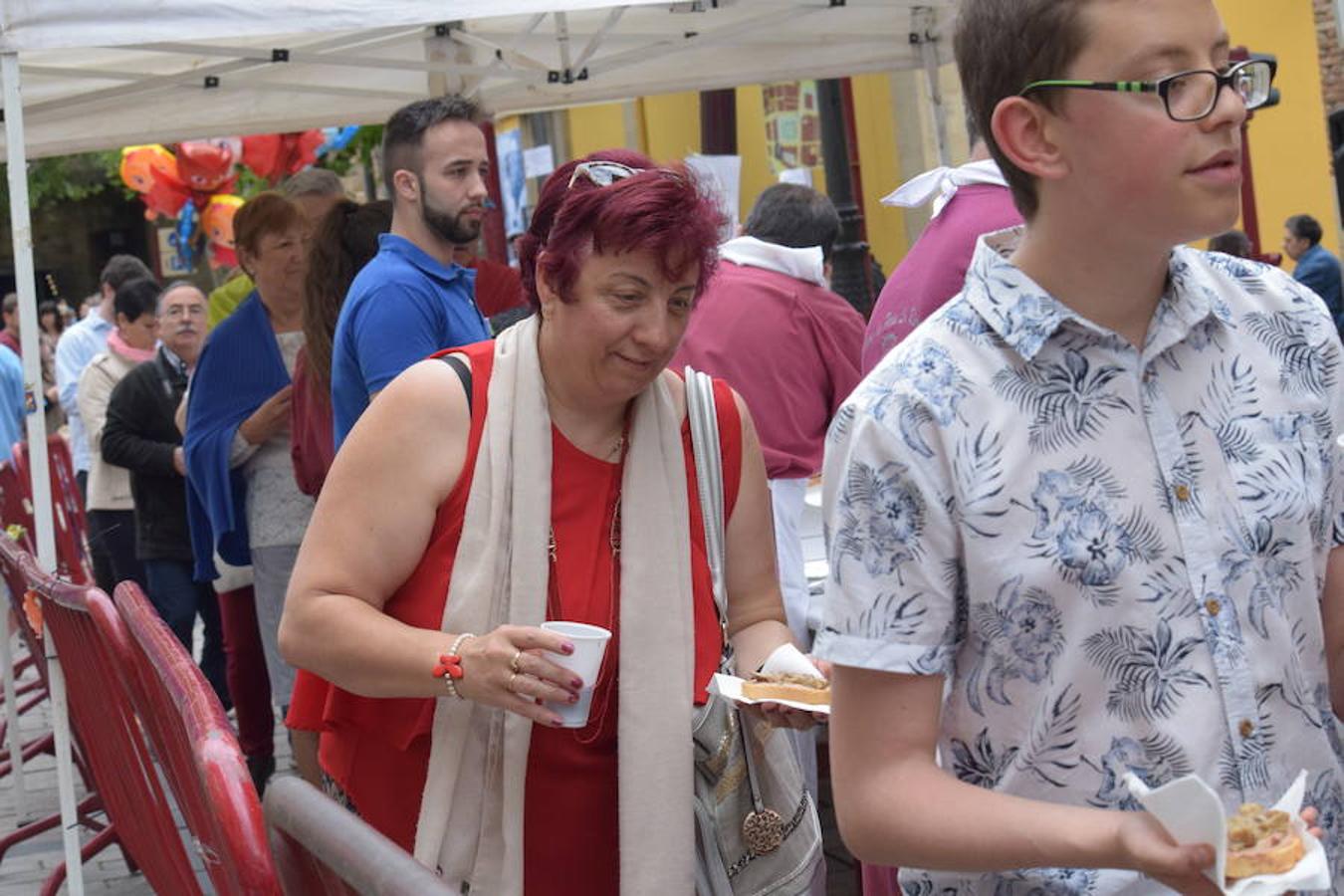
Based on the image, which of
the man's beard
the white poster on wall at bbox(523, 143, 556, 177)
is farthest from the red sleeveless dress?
the white poster on wall at bbox(523, 143, 556, 177)

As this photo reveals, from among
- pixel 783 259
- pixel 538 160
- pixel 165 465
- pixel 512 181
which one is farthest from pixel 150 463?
pixel 512 181

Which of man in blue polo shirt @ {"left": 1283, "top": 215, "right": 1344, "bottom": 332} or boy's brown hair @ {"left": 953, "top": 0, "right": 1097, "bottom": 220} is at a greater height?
boy's brown hair @ {"left": 953, "top": 0, "right": 1097, "bottom": 220}

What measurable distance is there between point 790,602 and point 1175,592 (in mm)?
3719

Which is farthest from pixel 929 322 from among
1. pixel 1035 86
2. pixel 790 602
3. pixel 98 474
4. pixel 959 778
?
pixel 98 474

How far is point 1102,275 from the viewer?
1.95 m

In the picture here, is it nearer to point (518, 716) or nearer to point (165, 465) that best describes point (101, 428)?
point (165, 465)

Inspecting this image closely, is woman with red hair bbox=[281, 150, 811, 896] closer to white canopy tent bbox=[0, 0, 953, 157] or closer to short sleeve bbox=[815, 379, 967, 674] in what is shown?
short sleeve bbox=[815, 379, 967, 674]

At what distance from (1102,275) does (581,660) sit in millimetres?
1116

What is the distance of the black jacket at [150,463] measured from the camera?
26.0 ft

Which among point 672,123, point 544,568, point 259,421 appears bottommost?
point 544,568

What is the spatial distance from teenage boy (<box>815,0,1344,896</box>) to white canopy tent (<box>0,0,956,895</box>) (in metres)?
4.80

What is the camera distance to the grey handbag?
305 centimetres

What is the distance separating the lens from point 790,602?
220 inches

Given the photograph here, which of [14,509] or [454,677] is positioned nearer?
[454,677]
